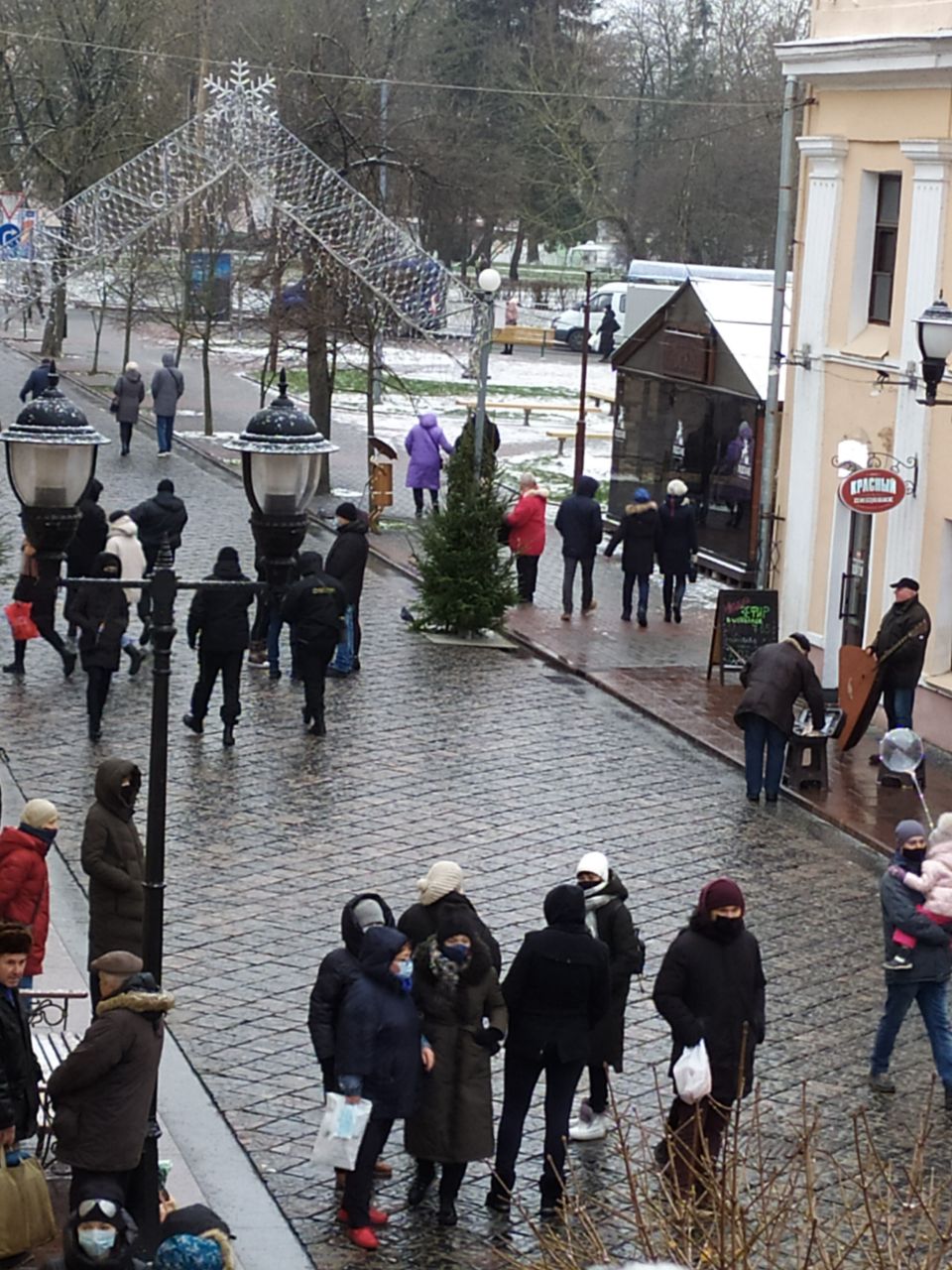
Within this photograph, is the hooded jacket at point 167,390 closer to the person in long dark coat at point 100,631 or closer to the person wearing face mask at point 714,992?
the person in long dark coat at point 100,631

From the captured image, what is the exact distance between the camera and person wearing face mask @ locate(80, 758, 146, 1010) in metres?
11.4

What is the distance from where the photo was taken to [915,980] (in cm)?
1109

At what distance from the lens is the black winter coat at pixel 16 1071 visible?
888 centimetres

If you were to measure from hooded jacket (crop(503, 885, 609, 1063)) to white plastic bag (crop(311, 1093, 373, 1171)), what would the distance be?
763mm

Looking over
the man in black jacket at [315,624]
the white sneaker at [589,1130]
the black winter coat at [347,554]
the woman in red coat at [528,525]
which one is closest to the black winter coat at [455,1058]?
the white sneaker at [589,1130]

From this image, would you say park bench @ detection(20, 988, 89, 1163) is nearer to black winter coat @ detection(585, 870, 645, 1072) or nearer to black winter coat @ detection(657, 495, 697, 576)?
black winter coat @ detection(585, 870, 645, 1072)

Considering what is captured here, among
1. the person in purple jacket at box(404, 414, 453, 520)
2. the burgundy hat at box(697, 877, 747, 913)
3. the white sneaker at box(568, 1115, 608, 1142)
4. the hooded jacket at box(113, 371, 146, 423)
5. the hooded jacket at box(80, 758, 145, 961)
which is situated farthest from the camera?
the hooded jacket at box(113, 371, 146, 423)

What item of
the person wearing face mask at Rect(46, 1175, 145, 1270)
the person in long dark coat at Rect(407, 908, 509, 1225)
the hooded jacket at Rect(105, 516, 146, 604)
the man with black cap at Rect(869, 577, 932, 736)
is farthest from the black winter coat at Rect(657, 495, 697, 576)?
the person wearing face mask at Rect(46, 1175, 145, 1270)

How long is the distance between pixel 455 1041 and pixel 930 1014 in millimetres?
2869

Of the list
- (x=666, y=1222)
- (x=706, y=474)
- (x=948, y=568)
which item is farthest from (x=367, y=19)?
(x=666, y=1222)

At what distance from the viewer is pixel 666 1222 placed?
6391mm

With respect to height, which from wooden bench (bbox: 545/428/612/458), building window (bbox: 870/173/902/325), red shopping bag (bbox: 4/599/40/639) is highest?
building window (bbox: 870/173/902/325)

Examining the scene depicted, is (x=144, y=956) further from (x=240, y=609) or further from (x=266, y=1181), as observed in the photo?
(x=240, y=609)

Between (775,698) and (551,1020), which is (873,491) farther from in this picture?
(551,1020)
